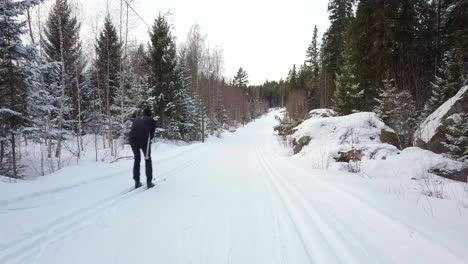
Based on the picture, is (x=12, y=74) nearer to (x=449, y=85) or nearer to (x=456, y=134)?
(x=456, y=134)

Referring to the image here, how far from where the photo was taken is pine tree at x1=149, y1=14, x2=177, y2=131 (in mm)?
22734

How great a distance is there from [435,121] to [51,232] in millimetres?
12908

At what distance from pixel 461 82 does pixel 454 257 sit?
14874mm

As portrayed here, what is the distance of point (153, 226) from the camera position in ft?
14.1

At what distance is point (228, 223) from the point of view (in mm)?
4500

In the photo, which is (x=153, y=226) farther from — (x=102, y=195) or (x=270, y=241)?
Answer: (x=102, y=195)

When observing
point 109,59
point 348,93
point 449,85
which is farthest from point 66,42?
point 449,85

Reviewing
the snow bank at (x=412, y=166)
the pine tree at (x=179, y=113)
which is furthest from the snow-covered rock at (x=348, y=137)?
the pine tree at (x=179, y=113)

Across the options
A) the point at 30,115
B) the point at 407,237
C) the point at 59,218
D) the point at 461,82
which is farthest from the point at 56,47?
the point at 461,82

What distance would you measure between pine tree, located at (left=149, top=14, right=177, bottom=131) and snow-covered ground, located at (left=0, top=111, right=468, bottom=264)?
1584 cm

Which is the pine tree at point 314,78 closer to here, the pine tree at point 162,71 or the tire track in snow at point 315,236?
the pine tree at point 162,71

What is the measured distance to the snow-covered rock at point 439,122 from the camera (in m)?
10.9

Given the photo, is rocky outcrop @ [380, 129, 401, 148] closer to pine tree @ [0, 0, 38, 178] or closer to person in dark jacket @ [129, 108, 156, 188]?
person in dark jacket @ [129, 108, 156, 188]

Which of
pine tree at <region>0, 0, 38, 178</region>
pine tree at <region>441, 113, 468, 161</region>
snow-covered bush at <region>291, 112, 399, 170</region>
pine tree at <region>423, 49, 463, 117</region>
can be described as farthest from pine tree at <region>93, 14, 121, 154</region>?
pine tree at <region>423, 49, 463, 117</region>
